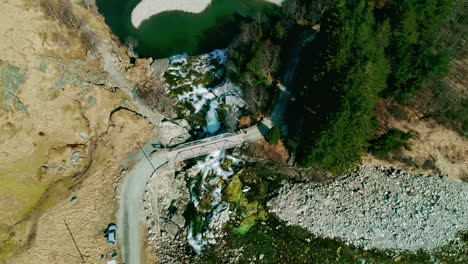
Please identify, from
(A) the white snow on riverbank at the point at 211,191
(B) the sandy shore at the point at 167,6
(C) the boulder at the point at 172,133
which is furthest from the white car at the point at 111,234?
(B) the sandy shore at the point at 167,6

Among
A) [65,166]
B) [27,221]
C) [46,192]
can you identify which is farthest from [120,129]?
[27,221]

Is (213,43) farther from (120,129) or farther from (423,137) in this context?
(423,137)

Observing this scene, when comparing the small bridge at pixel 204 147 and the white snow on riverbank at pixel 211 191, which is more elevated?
the small bridge at pixel 204 147

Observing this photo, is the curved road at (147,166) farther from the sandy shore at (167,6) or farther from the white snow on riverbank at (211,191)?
the sandy shore at (167,6)

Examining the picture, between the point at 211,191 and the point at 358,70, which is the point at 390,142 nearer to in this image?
the point at 358,70

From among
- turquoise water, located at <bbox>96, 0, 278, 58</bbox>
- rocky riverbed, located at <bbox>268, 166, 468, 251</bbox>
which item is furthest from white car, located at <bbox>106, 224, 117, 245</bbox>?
turquoise water, located at <bbox>96, 0, 278, 58</bbox>

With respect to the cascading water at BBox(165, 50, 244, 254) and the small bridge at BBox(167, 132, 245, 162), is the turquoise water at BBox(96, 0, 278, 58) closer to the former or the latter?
the cascading water at BBox(165, 50, 244, 254)

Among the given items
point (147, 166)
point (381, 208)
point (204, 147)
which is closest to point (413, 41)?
point (381, 208)
